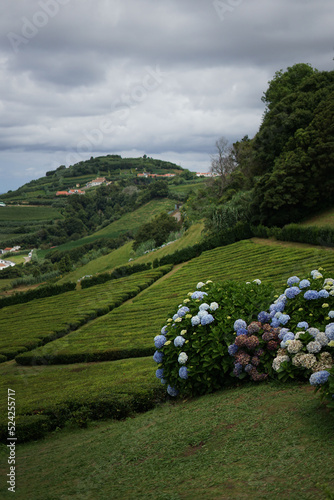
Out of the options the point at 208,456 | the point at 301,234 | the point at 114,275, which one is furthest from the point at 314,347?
the point at 114,275

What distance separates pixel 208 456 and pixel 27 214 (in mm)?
115568

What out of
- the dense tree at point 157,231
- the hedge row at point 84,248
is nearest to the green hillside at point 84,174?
the hedge row at point 84,248

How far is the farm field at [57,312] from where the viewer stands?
22562mm

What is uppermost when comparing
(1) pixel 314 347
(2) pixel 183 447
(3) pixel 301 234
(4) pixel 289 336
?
(3) pixel 301 234

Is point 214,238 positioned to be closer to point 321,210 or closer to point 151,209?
point 321,210

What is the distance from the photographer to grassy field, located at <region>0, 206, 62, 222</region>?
110500 millimetres

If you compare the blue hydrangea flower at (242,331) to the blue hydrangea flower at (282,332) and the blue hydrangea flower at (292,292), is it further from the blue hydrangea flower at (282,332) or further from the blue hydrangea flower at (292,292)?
the blue hydrangea flower at (292,292)

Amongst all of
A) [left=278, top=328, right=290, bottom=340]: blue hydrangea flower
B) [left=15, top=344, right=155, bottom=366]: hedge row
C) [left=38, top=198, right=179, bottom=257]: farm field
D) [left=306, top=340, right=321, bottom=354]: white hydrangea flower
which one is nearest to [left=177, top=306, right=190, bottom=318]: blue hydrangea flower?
[left=278, top=328, right=290, bottom=340]: blue hydrangea flower

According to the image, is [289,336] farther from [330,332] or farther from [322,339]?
A: [330,332]

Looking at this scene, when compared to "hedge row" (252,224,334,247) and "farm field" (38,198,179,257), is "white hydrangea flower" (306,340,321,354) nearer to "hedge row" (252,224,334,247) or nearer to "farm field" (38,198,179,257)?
"hedge row" (252,224,334,247)

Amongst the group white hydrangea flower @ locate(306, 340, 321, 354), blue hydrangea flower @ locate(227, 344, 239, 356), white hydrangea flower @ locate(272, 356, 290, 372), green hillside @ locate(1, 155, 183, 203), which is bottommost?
white hydrangea flower @ locate(272, 356, 290, 372)

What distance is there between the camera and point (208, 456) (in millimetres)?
5266

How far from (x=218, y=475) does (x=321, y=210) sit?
30548mm

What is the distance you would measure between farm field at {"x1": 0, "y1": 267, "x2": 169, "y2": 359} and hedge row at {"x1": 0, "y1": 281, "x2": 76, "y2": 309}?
1530 millimetres
